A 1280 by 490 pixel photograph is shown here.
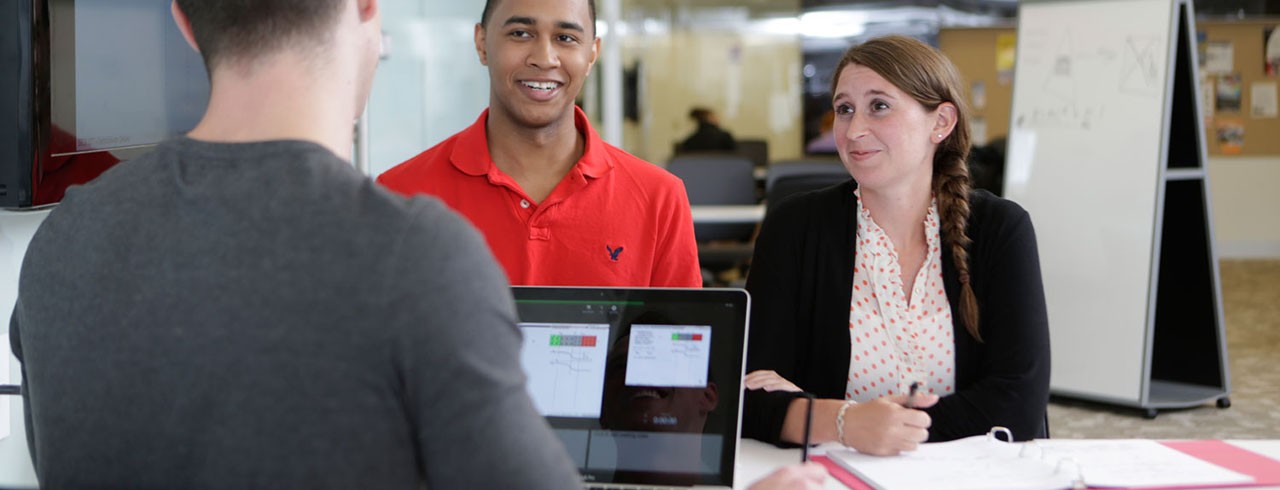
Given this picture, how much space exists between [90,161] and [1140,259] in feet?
12.9

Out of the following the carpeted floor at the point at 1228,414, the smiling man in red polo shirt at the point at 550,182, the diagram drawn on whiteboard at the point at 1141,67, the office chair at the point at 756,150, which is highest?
the diagram drawn on whiteboard at the point at 1141,67

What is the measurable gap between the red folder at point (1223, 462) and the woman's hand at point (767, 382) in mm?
184

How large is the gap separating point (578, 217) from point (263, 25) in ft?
3.63

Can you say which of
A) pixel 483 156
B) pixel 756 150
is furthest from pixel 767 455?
pixel 756 150

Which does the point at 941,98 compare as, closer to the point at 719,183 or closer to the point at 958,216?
the point at 958,216

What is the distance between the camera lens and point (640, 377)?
56.7 inches

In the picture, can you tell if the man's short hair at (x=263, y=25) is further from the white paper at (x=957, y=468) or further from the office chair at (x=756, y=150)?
the office chair at (x=756, y=150)

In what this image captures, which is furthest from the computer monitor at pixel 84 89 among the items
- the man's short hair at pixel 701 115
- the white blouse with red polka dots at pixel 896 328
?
the man's short hair at pixel 701 115

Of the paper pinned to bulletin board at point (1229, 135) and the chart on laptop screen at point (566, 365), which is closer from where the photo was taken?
the chart on laptop screen at point (566, 365)

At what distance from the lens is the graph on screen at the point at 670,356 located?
1.44 metres

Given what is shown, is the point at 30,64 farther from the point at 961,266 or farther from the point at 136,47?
the point at 961,266

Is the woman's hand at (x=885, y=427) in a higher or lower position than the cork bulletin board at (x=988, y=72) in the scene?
lower

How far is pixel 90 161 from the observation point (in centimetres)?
158

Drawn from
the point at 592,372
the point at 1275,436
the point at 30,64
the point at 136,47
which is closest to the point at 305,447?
the point at 592,372
